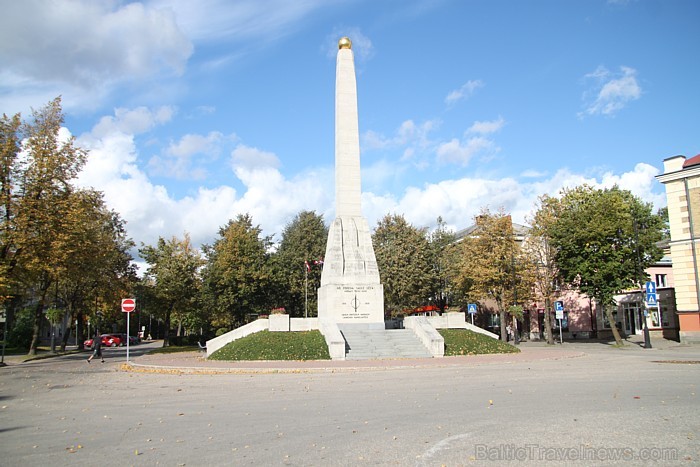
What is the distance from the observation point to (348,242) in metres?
30.8

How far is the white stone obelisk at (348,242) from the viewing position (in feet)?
97.3

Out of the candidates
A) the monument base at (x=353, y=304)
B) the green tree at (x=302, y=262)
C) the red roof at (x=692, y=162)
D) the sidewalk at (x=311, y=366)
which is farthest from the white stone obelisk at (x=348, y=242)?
the green tree at (x=302, y=262)

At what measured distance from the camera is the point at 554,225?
1420 inches

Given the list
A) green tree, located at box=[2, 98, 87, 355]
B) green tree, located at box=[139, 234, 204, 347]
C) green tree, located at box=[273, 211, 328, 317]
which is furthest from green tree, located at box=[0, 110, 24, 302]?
green tree, located at box=[273, 211, 328, 317]

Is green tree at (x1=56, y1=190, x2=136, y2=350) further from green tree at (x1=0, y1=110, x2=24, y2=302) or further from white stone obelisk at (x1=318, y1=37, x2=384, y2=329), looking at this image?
white stone obelisk at (x1=318, y1=37, x2=384, y2=329)

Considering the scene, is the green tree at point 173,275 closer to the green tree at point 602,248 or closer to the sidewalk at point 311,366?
the sidewalk at point 311,366

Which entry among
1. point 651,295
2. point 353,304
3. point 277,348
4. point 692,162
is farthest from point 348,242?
point 692,162

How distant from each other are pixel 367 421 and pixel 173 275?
37.8 metres

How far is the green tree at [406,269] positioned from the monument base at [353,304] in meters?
20.1

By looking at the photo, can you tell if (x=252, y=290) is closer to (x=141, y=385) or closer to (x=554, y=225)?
(x=554, y=225)

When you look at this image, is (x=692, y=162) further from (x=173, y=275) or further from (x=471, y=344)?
(x=173, y=275)

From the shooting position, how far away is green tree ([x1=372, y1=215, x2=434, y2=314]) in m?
50.3

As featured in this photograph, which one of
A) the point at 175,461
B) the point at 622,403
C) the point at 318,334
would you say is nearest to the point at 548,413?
the point at 622,403

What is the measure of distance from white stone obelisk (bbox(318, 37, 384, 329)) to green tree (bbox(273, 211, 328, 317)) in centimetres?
2237
